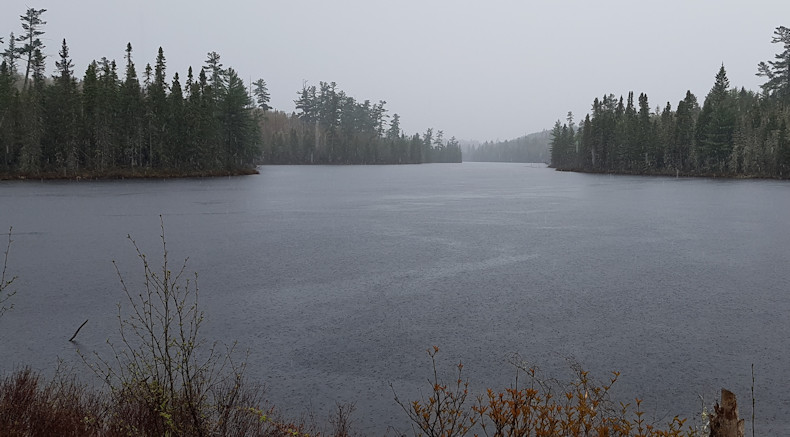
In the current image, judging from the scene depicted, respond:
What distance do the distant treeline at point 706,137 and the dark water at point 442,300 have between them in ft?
245

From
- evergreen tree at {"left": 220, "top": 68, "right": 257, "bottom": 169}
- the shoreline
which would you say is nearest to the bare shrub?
the shoreline

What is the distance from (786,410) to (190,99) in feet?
302

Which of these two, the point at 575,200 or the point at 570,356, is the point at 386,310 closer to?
the point at 570,356

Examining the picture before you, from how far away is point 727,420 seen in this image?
4414 mm

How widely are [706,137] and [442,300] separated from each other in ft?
360

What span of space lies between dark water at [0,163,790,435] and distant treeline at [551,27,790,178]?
74.8 metres

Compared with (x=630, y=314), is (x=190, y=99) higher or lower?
higher

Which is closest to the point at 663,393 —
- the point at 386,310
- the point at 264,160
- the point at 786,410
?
the point at 786,410

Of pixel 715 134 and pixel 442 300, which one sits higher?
pixel 715 134

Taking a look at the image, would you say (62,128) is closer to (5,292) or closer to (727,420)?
(5,292)

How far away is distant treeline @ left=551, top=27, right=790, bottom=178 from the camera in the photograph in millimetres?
91625

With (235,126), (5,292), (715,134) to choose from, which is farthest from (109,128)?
(715,134)

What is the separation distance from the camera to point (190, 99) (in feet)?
285

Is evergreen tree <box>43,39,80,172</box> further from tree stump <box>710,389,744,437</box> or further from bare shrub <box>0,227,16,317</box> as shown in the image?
tree stump <box>710,389,744,437</box>
